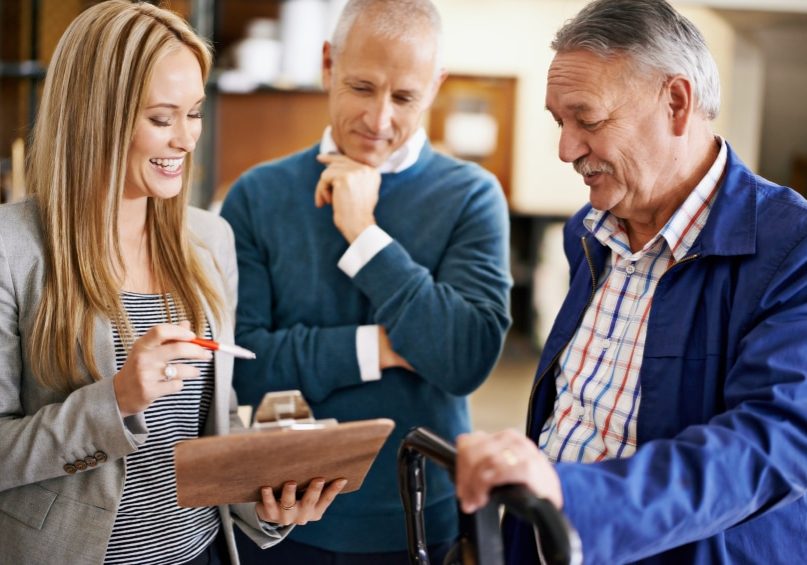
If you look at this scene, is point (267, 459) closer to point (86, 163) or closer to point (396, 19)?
point (86, 163)

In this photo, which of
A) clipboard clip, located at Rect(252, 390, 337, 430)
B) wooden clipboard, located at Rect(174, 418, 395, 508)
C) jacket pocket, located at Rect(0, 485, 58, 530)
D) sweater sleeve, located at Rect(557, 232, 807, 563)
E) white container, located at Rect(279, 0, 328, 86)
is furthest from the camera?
white container, located at Rect(279, 0, 328, 86)

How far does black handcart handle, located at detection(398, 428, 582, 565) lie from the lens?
85cm

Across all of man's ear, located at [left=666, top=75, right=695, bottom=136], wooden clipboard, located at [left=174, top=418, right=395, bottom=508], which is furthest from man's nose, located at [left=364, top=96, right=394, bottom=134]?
wooden clipboard, located at [left=174, top=418, right=395, bottom=508]

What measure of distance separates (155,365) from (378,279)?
1.95 feet

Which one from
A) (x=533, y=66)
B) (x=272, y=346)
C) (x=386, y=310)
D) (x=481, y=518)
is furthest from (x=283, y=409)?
(x=533, y=66)

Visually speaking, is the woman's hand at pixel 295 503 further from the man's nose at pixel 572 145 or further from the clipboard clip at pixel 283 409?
the man's nose at pixel 572 145

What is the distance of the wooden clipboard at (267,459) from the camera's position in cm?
122

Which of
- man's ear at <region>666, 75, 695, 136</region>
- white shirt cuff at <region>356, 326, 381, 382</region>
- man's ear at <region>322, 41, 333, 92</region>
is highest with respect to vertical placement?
man's ear at <region>322, 41, 333, 92</region>

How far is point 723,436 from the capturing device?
3.73 feet

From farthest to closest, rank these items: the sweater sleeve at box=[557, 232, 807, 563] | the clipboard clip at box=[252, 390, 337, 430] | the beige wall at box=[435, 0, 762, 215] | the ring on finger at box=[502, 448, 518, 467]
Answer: the beige wall at box=[435, 0, 762, 215] → the clipboard clip at box=[252, 390, 337, 430] → the sweater sleeve at box=[557, 232, 807, 563] → the ring on finger at box=[502, 448, 518, 467]

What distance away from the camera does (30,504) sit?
149 cm

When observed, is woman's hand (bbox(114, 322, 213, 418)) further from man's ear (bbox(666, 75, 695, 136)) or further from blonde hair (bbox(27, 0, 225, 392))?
man's ear (bbox(666, 75, 695, 136))

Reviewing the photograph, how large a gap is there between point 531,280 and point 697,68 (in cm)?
561

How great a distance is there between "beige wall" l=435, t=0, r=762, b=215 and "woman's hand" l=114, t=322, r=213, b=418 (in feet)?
19.4
